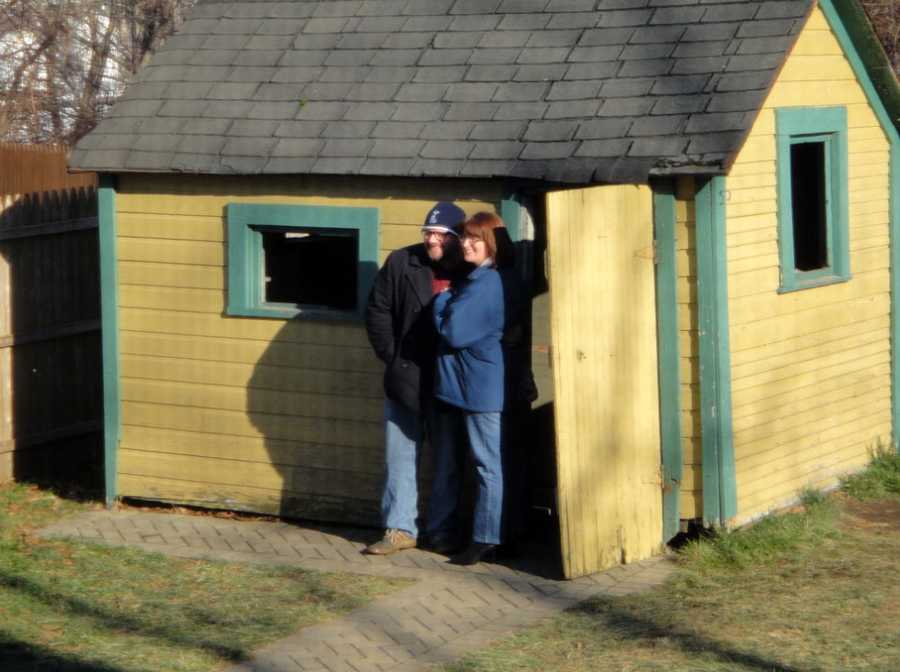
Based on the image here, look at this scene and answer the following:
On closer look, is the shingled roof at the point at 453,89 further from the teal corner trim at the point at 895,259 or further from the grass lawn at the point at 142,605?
the grass lawn at the point at 142,605

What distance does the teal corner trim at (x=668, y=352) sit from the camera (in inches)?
331

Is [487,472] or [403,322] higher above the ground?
[403,322]

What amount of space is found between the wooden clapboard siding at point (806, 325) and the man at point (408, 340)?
5.26 ft

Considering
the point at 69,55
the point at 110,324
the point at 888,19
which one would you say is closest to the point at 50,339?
the point at 110,324

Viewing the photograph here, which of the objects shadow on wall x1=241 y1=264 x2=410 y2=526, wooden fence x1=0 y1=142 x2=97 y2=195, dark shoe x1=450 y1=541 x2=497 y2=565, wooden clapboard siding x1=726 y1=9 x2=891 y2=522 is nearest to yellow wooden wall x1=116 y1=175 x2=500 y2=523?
shadow on wall x1=241 y1=264 x2=410 y2=526

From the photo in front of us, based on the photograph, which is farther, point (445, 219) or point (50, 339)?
point (50, 339)

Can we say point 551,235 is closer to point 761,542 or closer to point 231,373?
point 761,542

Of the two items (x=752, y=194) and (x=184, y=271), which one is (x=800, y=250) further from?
(x=184, y=271)

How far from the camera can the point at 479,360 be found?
8242 millimetres

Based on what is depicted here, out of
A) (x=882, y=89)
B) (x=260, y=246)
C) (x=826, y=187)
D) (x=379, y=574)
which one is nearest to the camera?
(x=379, y=574)

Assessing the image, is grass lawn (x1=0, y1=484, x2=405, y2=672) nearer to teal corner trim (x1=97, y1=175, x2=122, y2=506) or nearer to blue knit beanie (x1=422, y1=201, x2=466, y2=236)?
teal corner trim (x1=97, y1=175, x2=122, y2=506)

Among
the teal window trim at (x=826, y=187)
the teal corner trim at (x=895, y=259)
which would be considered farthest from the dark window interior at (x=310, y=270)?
the teal corner trim at (x=895, y=259)

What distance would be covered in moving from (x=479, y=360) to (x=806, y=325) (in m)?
2.30

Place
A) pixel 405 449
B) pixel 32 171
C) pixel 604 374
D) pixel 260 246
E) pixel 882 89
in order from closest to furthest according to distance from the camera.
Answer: pixel 604 374 < pixel 405 449 < pixel 260 246 < pixel 882 89 < pixel 32 171
